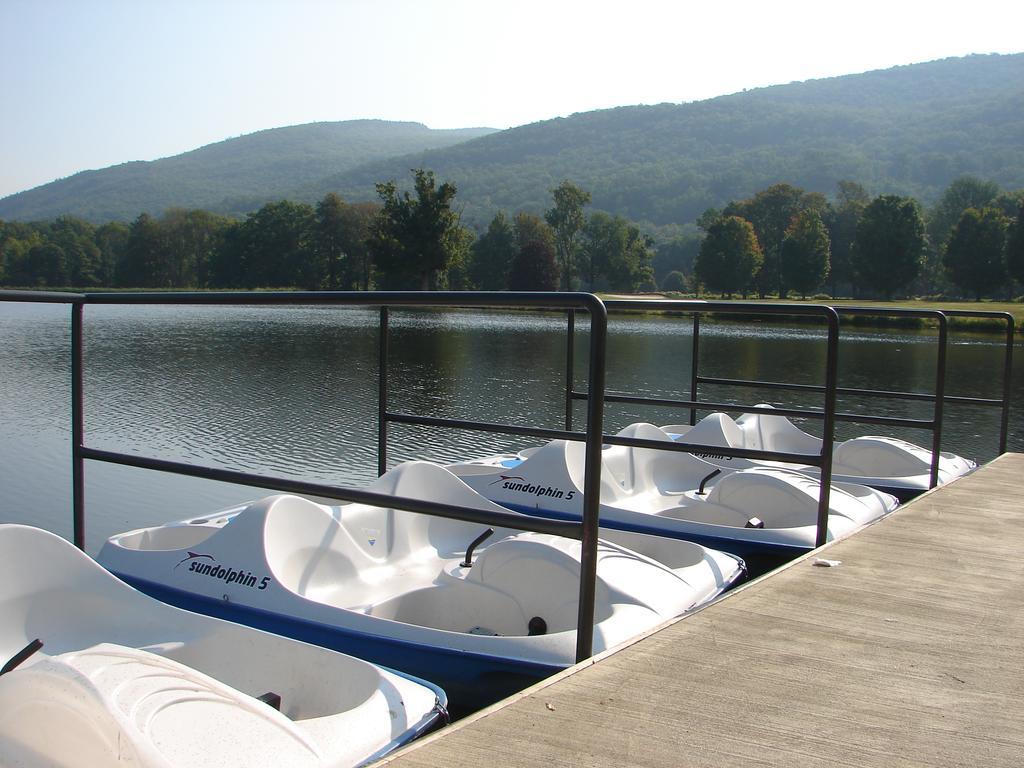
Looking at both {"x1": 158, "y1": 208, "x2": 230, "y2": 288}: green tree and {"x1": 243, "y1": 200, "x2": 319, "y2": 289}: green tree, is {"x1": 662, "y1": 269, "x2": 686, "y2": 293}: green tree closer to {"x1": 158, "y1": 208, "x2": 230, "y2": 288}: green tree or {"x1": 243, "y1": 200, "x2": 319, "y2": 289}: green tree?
{"x1": 243, "y1": 200, "x2": 319, "y2": 289}: green tree

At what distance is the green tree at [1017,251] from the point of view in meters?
52.8

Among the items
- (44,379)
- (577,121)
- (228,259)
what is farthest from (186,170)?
(44,379)

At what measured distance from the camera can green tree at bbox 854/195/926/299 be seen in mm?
61844

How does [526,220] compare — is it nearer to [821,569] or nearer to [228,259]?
[228,259]

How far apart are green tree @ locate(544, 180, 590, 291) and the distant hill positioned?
161 feet

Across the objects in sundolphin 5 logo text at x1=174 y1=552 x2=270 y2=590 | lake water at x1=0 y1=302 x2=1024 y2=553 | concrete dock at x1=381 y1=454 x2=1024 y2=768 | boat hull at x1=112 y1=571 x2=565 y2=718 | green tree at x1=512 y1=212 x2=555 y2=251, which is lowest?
lake water at x1=0 y1=302 x2=1024 y2=553

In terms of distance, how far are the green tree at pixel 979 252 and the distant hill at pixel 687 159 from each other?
223ft

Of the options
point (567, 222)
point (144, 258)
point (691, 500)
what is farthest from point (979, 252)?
point (691, 500)

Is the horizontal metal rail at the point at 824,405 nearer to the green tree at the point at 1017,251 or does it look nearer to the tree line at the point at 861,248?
the green tree at the point at 1017,251

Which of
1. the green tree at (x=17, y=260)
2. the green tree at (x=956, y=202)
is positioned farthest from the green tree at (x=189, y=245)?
the green tree at (x=956, y=202)

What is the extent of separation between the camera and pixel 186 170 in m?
182

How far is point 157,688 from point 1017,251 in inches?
2325

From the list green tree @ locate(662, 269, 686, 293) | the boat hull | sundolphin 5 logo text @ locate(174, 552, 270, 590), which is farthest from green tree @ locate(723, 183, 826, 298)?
the boat hull

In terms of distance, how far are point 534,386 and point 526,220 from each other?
57.3m
